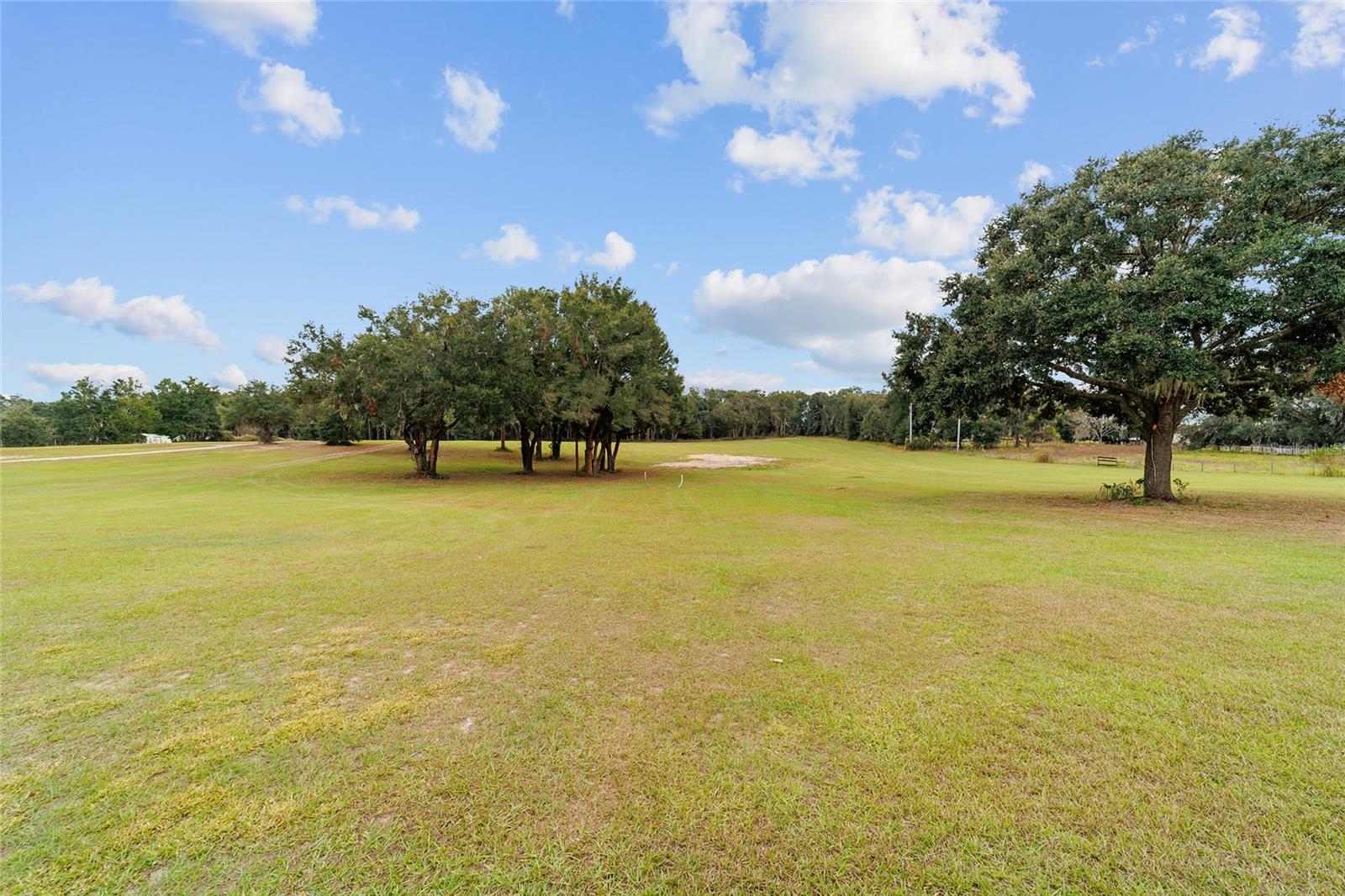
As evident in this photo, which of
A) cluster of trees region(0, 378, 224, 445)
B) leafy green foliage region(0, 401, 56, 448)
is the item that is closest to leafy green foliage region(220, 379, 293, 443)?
cluster of trees region(0, 378, 224, 445)

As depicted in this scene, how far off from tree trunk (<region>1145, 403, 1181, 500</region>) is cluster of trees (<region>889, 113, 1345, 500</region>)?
4 centimetres

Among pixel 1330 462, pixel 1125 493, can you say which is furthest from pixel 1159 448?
pixel 1330 462

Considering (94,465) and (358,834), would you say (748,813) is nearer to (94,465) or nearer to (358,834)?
(358,834)

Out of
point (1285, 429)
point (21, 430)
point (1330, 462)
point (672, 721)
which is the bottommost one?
point (672, 721)

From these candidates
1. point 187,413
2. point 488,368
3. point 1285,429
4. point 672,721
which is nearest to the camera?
point 672,721

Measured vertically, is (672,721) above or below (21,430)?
below

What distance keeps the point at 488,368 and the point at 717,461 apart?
2102 cm

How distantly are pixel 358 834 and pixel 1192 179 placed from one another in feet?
66.2

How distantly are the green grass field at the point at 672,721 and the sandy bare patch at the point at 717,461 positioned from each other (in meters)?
29.0

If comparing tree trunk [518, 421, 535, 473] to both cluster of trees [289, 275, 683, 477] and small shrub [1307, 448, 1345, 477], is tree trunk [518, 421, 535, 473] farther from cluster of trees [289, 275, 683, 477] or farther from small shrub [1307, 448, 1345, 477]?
small shrub [1307, 448, 1345, 477]

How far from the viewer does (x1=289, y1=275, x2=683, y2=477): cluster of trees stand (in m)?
24.7

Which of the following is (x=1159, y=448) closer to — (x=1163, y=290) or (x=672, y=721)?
(x=1163, y=290)

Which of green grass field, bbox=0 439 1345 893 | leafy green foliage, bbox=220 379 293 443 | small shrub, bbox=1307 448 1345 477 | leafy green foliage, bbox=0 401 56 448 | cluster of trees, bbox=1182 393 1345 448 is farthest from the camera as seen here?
leafy green foliage, bbox=0 401 56 448

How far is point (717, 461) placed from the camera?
42312 millimetres
